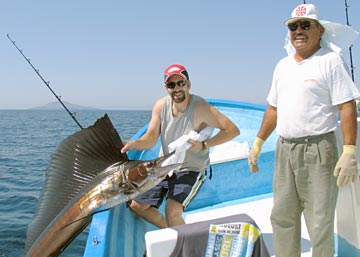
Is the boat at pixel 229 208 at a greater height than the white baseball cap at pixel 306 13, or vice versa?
the white baseball cap at pixel 306 13

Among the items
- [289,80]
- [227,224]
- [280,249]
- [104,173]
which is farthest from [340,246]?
[104,173]

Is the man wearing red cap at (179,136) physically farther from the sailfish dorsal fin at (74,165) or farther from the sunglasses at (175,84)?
the sailfish dorsal fin at (74,165)

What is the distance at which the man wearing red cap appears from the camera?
7.63 feet

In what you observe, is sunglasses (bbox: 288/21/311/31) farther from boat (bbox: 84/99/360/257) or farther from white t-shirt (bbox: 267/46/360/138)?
boat (bbox: 84/99/360/257)

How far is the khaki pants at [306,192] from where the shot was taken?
174 cm

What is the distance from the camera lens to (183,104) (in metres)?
2.41

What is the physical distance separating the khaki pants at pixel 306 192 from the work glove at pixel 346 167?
2.5 inches

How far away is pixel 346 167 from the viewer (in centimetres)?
165

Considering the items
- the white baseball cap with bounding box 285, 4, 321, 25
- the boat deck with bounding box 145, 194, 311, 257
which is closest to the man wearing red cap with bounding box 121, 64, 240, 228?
the boat deck with bounding box 145, 194, 311, 257

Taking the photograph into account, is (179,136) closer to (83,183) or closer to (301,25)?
(83,183)

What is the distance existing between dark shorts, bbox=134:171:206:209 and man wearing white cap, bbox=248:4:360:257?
706 millimetres

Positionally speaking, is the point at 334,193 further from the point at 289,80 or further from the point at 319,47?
the point at 319,47

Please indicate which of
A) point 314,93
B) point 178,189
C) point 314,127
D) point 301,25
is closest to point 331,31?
point 301,25

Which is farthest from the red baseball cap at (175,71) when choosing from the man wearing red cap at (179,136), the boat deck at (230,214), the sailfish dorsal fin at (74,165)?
the boat deck at (230,214)
